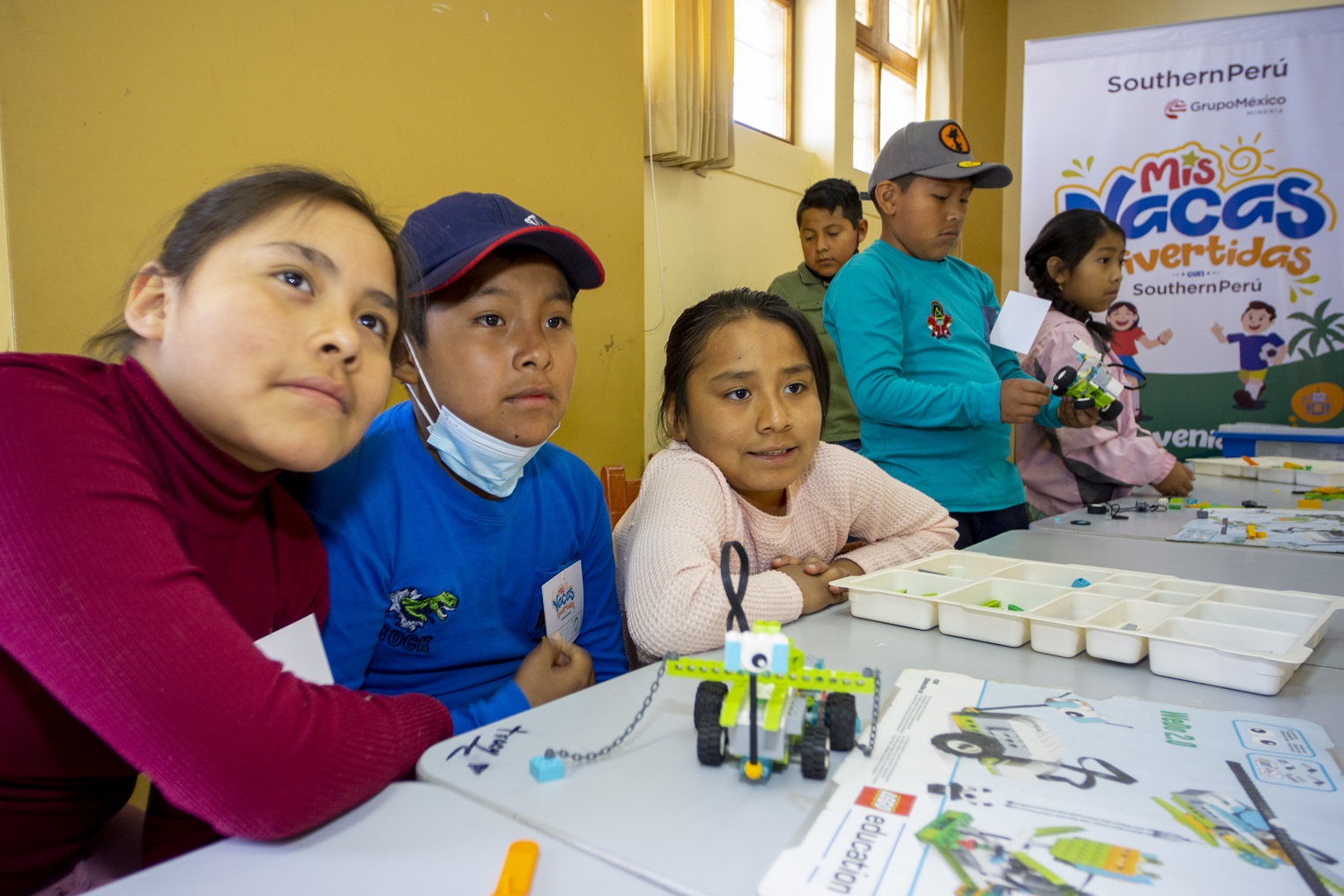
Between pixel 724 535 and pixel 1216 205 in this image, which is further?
Result: pixel 1216 205

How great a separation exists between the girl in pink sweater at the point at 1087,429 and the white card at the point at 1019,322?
376 mm

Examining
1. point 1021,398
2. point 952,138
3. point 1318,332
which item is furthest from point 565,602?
point 1318,332

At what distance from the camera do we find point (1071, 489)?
8.44 ft

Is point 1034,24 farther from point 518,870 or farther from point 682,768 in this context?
point 518,870

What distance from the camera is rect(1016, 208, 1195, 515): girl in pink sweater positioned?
2.48 m

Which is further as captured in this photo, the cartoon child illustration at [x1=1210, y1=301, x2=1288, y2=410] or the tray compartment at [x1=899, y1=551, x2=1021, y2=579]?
the cartoon child illustration at [x1=1210, y1=301, x2=1288, y2=410]

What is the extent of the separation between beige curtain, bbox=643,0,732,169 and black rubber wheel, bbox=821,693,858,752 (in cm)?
286

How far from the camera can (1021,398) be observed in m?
1.87

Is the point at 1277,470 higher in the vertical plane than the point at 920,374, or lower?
lower

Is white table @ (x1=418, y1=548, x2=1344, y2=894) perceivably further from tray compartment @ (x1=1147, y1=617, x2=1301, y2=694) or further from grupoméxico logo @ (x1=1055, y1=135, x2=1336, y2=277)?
grupoméxico logo @ (x1=1055, y1=135, x2=1336, y2=277)

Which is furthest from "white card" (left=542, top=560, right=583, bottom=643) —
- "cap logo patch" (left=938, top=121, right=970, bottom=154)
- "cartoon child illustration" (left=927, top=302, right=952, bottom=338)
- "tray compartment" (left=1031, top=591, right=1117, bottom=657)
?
"cap logo patch" (left=938, top=121, right=970, bottom=154)

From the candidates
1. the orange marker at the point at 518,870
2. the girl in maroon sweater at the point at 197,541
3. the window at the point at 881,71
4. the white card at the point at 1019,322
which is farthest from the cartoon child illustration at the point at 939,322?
the window at the point at 881,71

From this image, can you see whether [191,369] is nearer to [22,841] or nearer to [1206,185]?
[22,841]

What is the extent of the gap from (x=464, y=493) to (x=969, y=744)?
2.34 feet
